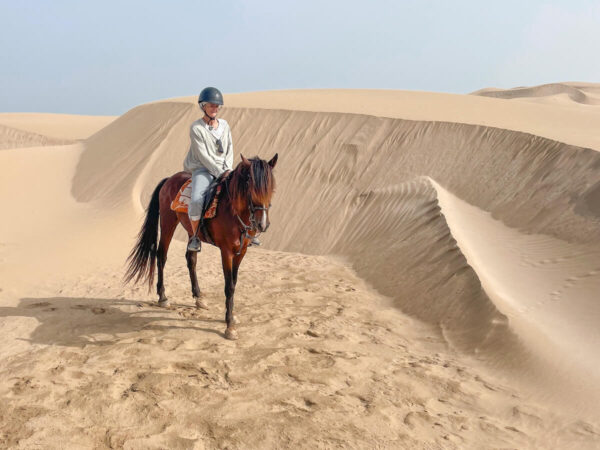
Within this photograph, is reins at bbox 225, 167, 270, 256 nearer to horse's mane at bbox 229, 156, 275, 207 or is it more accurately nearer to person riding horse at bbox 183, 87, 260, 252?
horse's mane at bbox 229, 156, 275, 207

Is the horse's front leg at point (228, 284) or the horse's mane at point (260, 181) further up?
the horse's mane at point (260, 181)

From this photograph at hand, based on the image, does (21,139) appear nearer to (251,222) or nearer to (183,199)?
(183,199)

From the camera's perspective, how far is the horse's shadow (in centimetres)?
648

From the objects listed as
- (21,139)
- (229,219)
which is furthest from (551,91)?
(229,219)

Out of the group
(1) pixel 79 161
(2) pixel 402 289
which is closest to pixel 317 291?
(2) pixel 402 289

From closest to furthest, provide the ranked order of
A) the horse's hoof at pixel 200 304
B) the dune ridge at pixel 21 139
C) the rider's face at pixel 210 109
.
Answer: the rider's face at pixel 210 109 → the horse's hoof at pixel 200 304 → the dune ridge at pixel 21 139

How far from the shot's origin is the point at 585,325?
599 cm

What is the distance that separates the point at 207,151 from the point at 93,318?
10.1 ft

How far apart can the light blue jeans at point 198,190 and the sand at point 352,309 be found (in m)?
1.65

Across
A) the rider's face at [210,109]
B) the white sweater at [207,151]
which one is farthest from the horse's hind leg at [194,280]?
the rider's face at [210,109]

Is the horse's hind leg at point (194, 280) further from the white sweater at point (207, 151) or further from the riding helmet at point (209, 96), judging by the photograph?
the riding helmet at point (209, 96)

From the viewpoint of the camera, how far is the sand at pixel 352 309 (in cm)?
444

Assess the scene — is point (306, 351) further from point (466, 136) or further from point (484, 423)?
point (466, 136)

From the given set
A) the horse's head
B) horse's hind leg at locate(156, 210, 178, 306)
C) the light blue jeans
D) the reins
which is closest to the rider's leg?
the light blue jeans
